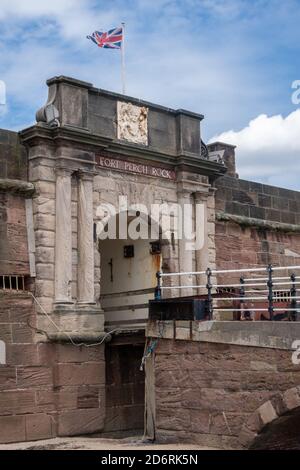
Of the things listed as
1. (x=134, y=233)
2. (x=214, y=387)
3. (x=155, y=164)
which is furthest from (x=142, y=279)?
(x=214, y=387)

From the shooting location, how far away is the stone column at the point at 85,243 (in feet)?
44.9

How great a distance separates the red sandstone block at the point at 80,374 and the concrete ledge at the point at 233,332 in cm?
160

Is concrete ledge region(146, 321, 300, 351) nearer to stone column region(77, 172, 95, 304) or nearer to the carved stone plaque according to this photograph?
stone column region(77, 172, 95, 304)

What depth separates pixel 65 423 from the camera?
516 inches

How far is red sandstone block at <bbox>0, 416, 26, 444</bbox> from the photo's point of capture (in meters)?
12.5

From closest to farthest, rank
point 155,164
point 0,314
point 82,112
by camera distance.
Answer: point 0,314 → point 82,112 → point 155,164

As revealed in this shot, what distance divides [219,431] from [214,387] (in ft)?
2.16

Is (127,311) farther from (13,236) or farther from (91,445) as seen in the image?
(91,445)

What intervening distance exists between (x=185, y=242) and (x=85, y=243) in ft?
8.95

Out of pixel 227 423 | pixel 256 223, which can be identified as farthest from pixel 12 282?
pixel 256 223

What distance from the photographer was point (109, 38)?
48.9 feet

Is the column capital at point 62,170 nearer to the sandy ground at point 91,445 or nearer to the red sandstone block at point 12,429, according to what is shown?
the red sandstone block at point 12,429

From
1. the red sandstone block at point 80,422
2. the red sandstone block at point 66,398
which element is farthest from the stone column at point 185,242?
the red sandstone block at point 66,398
